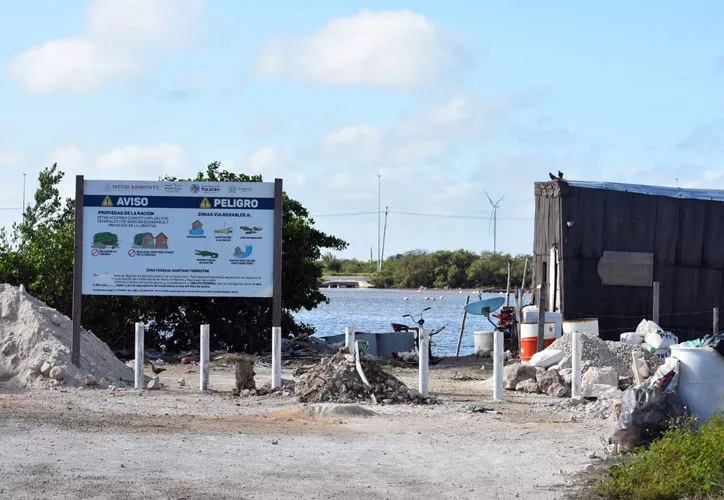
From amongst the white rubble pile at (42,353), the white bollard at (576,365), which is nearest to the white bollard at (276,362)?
the white rubble pile at (42,353)

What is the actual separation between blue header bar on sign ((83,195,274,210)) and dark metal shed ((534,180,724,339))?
32.6 feet

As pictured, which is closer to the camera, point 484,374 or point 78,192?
point 78,192

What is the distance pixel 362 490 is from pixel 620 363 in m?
12.5

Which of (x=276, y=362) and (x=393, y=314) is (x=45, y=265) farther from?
(x=393, y=314)

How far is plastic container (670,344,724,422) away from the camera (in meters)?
11.5

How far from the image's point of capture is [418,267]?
313 ft

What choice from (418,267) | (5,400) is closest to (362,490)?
(5,400)

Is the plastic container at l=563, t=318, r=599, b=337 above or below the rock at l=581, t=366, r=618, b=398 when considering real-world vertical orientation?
above

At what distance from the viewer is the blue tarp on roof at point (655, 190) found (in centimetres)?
2783

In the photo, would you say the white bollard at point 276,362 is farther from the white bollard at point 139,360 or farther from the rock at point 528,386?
the rock at point 528,386

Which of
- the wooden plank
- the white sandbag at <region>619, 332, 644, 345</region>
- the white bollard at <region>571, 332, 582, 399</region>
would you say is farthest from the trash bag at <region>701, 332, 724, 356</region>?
the wooden plank

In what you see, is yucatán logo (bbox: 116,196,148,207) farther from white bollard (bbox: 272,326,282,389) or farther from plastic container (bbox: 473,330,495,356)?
plastic container (bbox: 473,330,495,356)

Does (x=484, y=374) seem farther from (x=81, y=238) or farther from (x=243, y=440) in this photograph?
(x=243, y=440)

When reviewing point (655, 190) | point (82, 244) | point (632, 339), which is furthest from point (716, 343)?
point (655, 190)
